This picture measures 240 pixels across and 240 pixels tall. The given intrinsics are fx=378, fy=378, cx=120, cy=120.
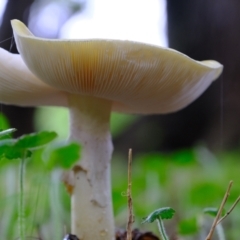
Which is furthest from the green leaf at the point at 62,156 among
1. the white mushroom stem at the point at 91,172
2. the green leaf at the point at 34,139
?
the white mushroom stem at the point at 91,172

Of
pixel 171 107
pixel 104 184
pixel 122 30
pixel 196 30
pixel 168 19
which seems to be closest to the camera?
pixel 104 184

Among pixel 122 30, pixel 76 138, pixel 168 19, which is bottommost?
pixel 76 138

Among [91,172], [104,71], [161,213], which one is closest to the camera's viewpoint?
[161,213]

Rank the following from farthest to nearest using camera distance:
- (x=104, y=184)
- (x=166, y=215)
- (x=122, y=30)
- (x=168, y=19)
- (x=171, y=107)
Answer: (x=168, y=19) → (x=122, y=30) → (x=171, y=107) → (x=104, y=184) → (x=166, y=215)

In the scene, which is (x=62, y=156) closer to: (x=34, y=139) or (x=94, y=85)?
(x=34, y=139)

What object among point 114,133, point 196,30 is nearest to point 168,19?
point 196,30

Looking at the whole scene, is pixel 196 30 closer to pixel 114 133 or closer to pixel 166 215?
pixel 114 133

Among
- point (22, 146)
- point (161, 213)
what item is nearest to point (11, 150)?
point (22, 146)
